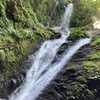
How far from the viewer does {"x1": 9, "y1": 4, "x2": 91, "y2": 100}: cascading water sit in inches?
356

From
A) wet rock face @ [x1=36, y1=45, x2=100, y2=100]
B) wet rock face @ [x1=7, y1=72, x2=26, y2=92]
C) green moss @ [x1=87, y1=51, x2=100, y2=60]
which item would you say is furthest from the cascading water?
green moss @ [x1=87, y1=51, x2=100, y2=60]

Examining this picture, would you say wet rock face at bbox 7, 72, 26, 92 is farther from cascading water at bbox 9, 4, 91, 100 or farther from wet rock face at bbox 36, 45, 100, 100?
wet rock face at bbox 36, 45, 100, 100

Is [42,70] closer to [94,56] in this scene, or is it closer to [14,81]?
[14,81]

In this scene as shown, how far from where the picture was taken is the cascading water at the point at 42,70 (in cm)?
904

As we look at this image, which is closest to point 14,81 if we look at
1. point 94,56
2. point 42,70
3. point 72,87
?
point 42,70

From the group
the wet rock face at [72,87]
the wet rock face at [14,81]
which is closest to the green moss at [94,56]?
the wet rock face at [72,87]

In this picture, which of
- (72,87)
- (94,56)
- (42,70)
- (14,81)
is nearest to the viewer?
(72,87)

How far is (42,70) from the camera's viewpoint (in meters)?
10.5

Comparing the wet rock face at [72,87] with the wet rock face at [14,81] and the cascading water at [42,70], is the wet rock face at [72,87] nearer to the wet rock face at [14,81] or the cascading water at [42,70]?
the cascading water at [42,70]

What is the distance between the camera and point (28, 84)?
32.0ft

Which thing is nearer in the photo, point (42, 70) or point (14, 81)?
point (14, 81)

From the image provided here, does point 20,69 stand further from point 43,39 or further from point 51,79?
point 43,39

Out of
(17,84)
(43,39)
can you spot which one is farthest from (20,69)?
(43,39)

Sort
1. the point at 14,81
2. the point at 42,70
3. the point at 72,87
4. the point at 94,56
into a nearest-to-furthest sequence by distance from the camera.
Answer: the point at 72,87 → the point at 14,81 → the point at 94,56 → the point at 42,70
